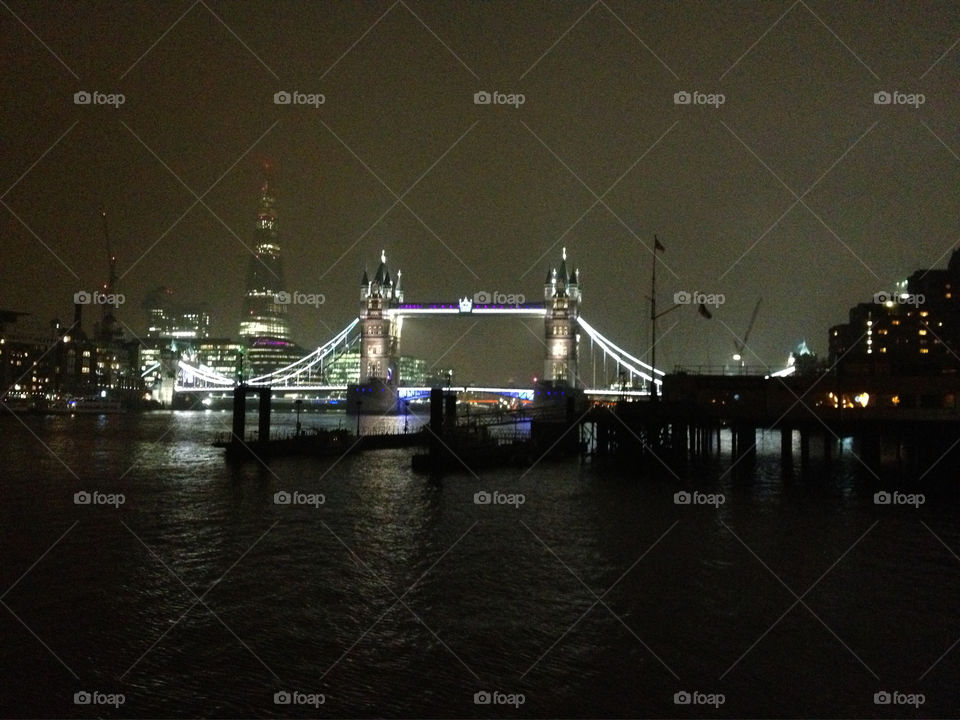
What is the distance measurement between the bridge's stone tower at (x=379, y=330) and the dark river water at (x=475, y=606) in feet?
302

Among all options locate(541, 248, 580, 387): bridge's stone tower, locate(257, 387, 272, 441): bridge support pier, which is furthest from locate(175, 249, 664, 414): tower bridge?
locate(257, 387, 272, 441): bridge support pier

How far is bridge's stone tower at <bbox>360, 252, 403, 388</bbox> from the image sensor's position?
397ft

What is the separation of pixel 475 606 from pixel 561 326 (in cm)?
9958

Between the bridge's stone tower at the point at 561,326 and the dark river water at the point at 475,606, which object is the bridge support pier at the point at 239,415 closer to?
the dark river water at the point at 475,606

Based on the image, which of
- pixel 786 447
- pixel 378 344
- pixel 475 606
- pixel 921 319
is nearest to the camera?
pixel 475 606

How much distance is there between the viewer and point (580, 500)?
94.9ft

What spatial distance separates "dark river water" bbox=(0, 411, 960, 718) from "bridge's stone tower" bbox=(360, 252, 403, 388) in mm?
92077

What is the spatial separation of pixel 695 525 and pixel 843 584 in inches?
259

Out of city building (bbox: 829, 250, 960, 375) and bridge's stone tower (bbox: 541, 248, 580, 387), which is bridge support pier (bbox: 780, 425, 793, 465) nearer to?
city building (bbox: 829, 250, 960, 375)

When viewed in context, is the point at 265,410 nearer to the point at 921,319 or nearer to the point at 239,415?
the point at 239,415

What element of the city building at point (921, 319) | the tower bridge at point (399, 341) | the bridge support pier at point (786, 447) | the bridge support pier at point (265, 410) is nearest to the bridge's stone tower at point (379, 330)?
the tower bridge at point (399, 341)

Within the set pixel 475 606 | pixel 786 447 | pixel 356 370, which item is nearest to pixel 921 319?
pixel 786 447

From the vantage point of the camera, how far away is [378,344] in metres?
124

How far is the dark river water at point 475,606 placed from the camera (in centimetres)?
1177
